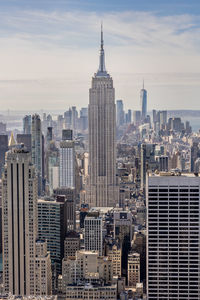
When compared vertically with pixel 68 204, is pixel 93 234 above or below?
below

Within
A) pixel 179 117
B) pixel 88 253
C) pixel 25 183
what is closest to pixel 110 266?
pixel 88 253

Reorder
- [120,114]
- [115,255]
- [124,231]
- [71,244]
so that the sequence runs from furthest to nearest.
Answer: [120,114], [124,231], [71,244], [115,255]

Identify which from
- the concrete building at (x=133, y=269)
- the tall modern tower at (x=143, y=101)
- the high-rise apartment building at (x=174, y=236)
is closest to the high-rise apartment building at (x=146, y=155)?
the tall modern tower at (x=143, y=101)

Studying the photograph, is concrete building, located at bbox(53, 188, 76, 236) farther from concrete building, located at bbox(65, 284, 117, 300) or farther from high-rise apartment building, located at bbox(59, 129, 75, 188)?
concrete building, located at bbox(65, 284, 117, 300)

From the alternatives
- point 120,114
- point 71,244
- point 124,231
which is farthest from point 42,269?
point 120,114

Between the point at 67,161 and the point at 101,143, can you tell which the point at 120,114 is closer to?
the point at 67,161

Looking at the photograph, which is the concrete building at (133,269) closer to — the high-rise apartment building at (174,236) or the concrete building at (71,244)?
the high-rise apartment building at (174,236)
